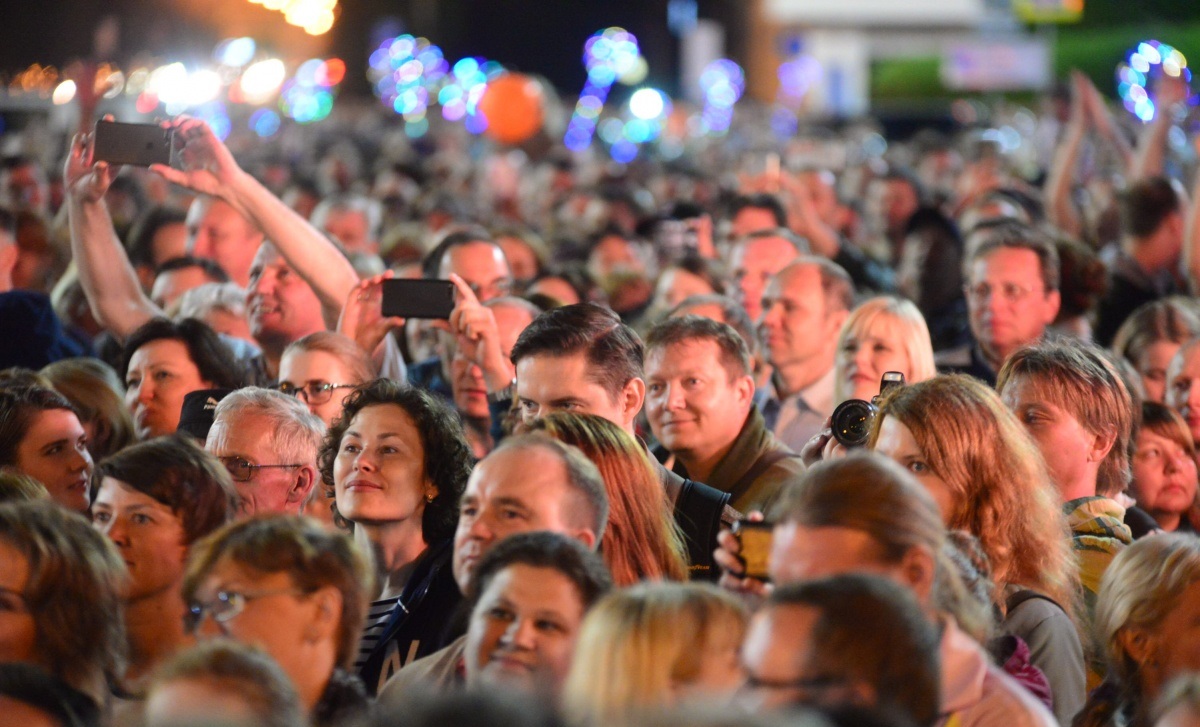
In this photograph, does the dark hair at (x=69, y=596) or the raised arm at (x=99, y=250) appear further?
the raised arm at (x=99, y=250)

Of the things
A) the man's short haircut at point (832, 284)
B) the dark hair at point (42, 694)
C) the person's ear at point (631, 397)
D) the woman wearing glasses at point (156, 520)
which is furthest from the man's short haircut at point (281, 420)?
the man's short haircut at point (832, 284)

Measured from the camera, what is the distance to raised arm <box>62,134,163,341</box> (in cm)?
654

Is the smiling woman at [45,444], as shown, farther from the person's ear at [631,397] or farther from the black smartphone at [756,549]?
the black smartphone at [756,549]

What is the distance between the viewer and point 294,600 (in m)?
3.40

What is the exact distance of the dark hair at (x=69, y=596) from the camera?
3.53 m

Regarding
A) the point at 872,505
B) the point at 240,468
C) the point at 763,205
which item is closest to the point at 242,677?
the point at 872,505

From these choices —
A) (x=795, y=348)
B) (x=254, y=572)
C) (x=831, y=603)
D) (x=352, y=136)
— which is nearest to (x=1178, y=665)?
(x=831, y=603)

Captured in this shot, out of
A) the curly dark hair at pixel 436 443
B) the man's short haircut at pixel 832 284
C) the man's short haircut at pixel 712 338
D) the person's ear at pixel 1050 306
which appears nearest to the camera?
the curly dark hair at pixel 436 443

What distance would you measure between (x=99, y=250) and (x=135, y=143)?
77cm

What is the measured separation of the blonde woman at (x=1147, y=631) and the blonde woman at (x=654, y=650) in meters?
1.17

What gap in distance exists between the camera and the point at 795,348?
721 centimetres

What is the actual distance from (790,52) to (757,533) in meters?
44.8

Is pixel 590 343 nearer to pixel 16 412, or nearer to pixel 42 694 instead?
pixel 16 412

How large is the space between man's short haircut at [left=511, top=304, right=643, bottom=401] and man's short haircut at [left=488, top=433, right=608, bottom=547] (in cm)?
109
